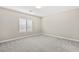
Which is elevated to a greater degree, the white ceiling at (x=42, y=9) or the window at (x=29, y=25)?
the white ceiling at (x=42, y=9)

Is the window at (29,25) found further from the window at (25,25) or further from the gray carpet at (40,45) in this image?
the gray carpet at (40,45)

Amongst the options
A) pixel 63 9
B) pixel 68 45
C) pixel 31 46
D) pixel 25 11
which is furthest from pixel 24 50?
pixel 63 9

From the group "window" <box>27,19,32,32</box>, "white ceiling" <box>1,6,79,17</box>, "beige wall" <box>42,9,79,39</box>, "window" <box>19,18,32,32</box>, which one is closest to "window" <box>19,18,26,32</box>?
"window" <box>19,18,32,32</box>

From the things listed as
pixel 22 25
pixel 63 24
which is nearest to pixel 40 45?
pixel 22 25

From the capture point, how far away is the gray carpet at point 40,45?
196 cm

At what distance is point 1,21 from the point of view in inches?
78.1

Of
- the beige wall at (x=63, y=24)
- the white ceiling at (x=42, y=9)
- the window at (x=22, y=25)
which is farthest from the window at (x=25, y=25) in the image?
the beige wall at (x=63, y=24)

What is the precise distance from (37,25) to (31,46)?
0.61m

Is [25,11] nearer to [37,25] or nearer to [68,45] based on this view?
[37,25]

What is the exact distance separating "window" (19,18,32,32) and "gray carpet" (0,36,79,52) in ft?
0.85

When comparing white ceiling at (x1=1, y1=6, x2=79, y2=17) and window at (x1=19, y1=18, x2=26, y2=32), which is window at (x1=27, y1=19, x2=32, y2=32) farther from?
white ceiling at (x1=1, y1=6, x2=79, y2=17)

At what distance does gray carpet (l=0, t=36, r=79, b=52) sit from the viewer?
196cm

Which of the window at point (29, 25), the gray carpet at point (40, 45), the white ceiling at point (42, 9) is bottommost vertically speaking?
the gray carpet at point (40, 45)

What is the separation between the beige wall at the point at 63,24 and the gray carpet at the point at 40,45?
7.9 inches
